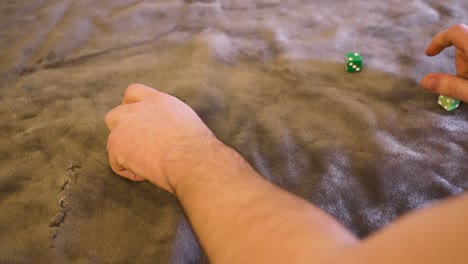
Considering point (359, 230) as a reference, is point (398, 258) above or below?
above

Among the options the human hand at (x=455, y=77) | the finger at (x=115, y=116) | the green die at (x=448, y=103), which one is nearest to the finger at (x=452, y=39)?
the human hand at (x=455, y=77)

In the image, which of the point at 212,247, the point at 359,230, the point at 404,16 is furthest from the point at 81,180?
the point at 404,16

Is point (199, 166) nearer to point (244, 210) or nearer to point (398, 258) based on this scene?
point (244, 210)

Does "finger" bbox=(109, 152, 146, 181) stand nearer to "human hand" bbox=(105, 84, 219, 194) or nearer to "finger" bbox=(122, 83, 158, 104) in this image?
"human hand" bbox=(105, 84, 219, 194)

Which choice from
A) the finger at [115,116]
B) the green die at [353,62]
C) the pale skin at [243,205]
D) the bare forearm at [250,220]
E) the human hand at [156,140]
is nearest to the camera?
the pale skin at [243,205]

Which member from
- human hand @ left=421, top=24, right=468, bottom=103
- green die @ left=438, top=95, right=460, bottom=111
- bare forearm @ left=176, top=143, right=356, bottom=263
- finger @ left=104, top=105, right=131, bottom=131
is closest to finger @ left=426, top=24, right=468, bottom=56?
human hand @ left=421, top=24, right=468, bottom=103

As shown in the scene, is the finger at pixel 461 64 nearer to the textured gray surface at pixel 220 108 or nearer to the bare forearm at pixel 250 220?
the textured gray surface at pixel 220 108

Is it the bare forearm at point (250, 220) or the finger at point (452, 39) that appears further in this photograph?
the finger at point (452, 39)

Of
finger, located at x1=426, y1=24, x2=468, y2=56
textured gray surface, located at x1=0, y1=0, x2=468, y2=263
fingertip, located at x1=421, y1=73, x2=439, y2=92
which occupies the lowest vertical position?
textured gray surface, located at x1=0, y1=0, x2=468, y2=263
